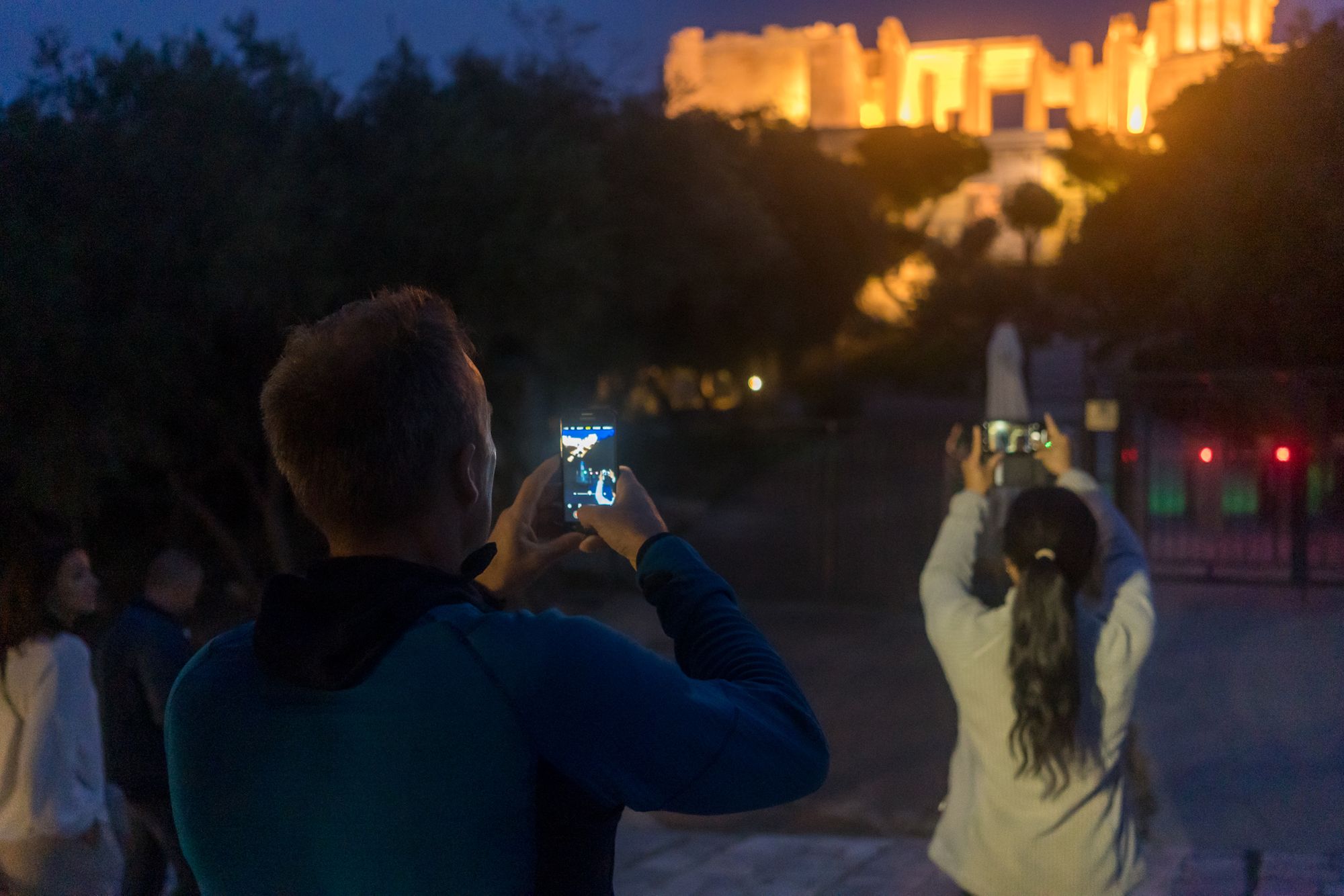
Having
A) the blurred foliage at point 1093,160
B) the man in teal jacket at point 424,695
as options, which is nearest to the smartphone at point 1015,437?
the man in teal jacket at point 424,695

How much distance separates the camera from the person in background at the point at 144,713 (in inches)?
153

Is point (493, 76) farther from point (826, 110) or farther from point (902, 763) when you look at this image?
point (826, 110)

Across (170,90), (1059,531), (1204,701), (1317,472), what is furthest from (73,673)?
(1317,472)

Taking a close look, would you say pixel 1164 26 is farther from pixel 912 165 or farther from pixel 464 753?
pixel 464 753

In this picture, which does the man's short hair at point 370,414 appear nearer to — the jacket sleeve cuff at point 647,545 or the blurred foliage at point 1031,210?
the jacket sleeve cuff at point 647,545

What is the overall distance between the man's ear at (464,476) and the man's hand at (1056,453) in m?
2.56

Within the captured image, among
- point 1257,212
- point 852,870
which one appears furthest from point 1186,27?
point 852,870

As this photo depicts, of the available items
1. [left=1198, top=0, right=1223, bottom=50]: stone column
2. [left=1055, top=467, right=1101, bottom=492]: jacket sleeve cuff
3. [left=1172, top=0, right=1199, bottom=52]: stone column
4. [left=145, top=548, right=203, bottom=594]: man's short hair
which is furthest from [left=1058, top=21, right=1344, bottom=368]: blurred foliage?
[left=1172, top=0, right=1199, bottom=52]: stone column

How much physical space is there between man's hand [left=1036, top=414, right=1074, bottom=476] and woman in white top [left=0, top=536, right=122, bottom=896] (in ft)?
9.87

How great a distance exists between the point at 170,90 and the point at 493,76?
3435mm

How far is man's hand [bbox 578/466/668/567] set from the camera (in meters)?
1.45

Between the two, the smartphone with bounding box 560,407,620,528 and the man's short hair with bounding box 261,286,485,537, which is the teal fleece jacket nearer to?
the man's short hair with bounding box 261,286,485,537

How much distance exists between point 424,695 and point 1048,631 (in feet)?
6.13

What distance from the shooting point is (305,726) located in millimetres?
1199
